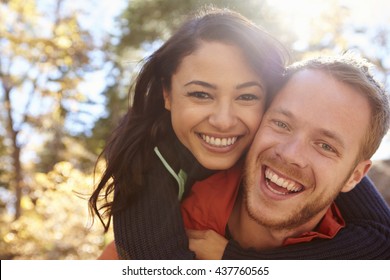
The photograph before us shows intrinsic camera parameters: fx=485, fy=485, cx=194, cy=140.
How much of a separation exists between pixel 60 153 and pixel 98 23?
2.31 meters

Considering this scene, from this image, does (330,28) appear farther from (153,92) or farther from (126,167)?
(126,167)

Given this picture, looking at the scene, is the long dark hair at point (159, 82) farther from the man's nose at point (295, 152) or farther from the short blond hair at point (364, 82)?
the man's nose at point (295, 152)

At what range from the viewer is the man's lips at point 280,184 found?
154cm

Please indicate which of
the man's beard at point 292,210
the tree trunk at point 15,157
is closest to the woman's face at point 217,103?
the man's beard at point 292,210

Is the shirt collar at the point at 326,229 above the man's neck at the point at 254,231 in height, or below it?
above

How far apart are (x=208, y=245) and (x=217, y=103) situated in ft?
1.58

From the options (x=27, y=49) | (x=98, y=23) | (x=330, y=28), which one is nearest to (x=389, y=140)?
(x=330, y=28)

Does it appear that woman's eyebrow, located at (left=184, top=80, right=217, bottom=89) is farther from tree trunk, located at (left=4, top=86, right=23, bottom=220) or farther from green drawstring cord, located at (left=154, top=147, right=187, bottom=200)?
tree trunk, located at (left=4, top=86, right=23, bottom=220)

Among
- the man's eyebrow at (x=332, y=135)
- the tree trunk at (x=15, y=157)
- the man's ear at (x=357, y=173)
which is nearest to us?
the man's eyebrow at (x=332, y=135)

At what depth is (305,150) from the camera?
4.92 ft

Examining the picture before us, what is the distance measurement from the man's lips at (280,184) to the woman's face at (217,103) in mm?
137

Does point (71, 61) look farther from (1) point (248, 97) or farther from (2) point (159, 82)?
(1) point (248, 97)

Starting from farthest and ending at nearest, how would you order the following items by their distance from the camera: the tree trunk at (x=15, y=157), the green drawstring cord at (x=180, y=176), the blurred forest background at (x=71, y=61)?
1. the tree trunk at (x=15, y=157)
2. the blurred forest background at (x=71, y=61)
3. the green drawstring cord at (x=180, y=176)

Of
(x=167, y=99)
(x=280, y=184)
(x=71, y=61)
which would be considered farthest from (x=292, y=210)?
(x=71, y=61)
